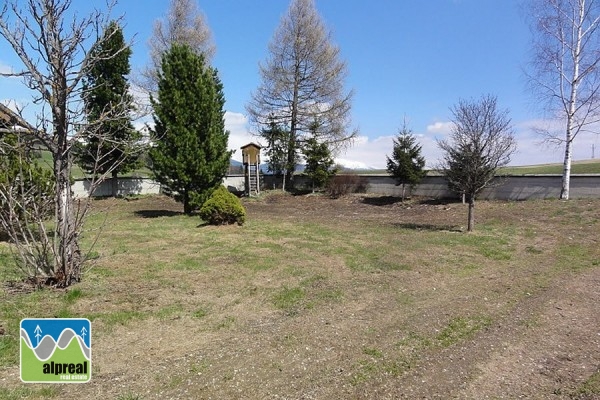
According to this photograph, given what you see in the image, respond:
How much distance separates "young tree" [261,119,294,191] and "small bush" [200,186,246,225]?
1511 centimetres

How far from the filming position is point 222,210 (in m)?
11.2

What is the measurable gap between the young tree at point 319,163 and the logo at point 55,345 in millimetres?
21357

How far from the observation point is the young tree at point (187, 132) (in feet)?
45.9

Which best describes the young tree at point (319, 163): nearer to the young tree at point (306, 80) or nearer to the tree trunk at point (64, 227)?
the young tree at point (306, 80)

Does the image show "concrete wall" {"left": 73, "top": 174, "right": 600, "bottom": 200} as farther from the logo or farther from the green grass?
the logo

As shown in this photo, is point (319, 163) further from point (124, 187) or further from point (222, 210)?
point (222, 210)

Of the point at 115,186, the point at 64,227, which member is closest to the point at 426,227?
the point at 64,227

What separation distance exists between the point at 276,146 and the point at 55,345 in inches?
961

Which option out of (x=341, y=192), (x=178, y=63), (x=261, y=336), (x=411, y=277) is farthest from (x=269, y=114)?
(x=261, y=336)

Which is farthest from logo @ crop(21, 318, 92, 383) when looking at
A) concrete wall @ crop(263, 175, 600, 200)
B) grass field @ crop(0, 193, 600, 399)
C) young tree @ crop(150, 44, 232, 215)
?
concrete wall @ crop(263, 175, 600, 200)

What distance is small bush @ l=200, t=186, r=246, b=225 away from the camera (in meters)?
11.3

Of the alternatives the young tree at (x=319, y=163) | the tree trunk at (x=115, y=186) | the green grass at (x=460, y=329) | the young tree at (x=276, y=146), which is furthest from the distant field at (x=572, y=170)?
the tree trunk at (x=115, y=186)

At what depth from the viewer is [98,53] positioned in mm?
5332

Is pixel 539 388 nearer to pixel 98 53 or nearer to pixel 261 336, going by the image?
pixel 261 336
